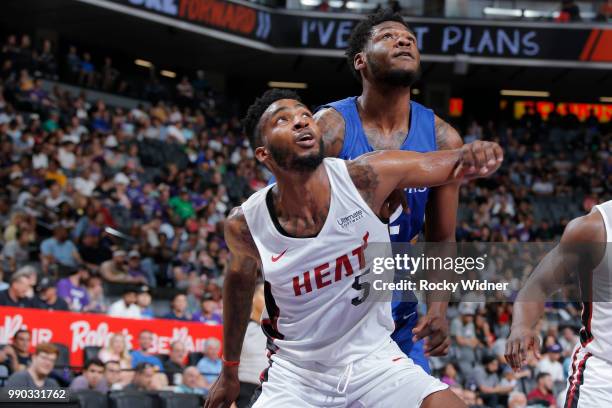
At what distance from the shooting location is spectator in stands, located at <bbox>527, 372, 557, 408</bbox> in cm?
1077

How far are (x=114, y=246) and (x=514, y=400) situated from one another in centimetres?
549

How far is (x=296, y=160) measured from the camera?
402cm

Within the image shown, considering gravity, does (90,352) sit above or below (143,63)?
below

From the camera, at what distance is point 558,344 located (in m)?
12.0

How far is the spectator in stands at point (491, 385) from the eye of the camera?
10990mm

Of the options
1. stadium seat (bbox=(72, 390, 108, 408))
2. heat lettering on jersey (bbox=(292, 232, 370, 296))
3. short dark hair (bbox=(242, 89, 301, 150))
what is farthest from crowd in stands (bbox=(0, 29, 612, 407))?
heat lettering on jersey (bbox=(292, 232, 370, 296))

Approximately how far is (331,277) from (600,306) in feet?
3.92

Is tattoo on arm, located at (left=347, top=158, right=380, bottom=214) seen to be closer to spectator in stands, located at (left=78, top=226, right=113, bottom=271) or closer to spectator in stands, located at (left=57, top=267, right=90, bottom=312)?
spectator in stands, located at (left=57, top=267, right=90, bottom=312)

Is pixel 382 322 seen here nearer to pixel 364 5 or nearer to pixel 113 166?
pixel 113 166

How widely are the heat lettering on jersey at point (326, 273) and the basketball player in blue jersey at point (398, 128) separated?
48 cm

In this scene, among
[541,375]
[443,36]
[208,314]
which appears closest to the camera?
[208,314]

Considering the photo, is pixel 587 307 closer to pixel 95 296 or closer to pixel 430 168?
pixel 430 168

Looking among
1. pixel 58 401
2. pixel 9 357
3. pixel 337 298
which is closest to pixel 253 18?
pixel 9 357

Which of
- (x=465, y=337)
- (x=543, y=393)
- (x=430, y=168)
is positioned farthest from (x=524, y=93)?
(x=430, y=168)
